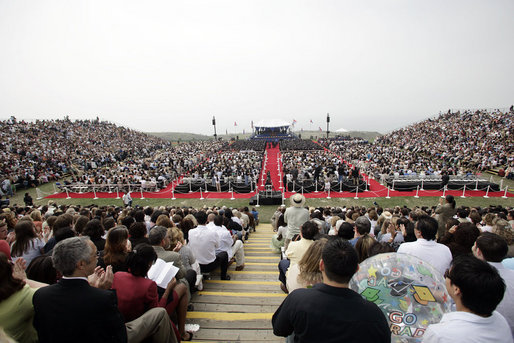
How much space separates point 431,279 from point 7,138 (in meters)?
38.5

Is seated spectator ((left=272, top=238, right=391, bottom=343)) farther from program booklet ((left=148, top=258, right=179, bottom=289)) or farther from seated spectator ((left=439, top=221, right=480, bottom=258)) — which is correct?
seated spectator ((left=439, top=221, right=480, bottom=258))

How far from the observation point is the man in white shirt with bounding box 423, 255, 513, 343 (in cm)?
155

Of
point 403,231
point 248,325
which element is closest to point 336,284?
point 248,325

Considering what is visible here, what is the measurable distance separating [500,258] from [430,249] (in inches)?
27.1

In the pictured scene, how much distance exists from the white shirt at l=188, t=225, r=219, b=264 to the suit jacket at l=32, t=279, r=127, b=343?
2453 mm

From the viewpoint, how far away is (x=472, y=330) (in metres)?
1.55

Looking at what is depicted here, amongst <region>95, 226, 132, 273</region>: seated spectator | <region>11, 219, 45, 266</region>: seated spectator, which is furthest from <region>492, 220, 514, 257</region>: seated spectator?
<region>11, 219, 45, 266</region>: seated spectator

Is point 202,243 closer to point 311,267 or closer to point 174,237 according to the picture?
point 174,237

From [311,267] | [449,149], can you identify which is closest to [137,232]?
[311,267]

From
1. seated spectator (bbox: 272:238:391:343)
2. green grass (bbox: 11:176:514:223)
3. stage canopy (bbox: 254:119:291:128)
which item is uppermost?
stage canopy (bbox: 254:119:291:128)

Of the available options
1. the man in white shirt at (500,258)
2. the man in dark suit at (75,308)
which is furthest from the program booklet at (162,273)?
the man in white shirt at (500,258)

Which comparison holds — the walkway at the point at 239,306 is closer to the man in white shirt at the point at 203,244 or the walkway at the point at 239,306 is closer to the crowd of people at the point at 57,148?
the man in white shirt at the point at 203,244

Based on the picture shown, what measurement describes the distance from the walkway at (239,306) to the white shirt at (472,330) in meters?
2.00

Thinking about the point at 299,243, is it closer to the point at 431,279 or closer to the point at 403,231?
the point at 431,279
